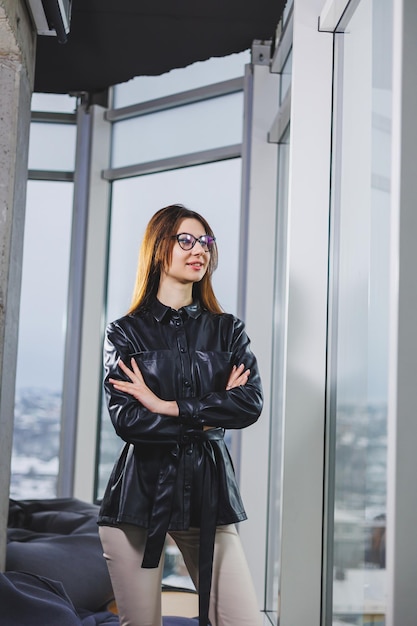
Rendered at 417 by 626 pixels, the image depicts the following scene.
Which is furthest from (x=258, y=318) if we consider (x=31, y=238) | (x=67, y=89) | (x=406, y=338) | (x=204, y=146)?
(x=406, y=338)

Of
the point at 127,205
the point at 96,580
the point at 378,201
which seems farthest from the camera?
the point at 127,205

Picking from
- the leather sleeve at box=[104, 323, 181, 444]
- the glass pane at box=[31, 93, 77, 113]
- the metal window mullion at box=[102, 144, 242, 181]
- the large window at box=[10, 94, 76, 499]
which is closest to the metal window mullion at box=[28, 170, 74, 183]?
the large window at box=[10, 94, 76, 499]

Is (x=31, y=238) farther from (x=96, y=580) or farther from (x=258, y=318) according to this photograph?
(x=96, y=580)

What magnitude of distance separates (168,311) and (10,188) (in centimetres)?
87

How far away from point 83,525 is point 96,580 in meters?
0.52

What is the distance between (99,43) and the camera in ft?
15.1

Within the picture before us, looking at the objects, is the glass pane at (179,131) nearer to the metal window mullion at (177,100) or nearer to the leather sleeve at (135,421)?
the metal window mullion at (177,100)

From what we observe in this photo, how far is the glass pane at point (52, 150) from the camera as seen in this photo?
512cm

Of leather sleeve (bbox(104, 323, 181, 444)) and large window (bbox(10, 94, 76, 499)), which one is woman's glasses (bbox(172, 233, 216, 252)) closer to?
leather sleeve (bbox(104, 323, 181, 444))

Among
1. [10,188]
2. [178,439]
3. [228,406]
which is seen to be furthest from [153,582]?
[10,188]

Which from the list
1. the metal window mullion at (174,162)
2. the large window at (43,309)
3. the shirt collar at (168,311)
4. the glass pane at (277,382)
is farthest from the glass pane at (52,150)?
the shirt collar at (168,311)

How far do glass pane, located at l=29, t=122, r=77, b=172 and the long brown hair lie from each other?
283cm

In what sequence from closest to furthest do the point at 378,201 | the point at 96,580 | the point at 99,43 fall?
1. the point at 378,201
2. the point at 96,580
3. the point at 99,43

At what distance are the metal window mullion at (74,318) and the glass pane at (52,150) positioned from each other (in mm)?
109
